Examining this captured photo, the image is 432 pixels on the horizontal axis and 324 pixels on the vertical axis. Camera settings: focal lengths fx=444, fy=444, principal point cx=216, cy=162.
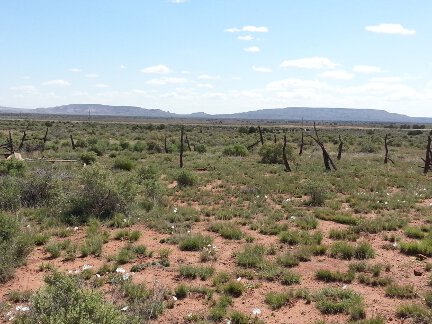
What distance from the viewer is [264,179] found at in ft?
72.4

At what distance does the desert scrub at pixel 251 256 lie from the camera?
10297 millimetres

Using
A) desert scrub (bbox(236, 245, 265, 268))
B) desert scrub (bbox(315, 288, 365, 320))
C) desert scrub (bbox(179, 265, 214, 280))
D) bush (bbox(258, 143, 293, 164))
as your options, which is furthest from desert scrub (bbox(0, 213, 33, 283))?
bush (bbox(258, 143, 293, 164))

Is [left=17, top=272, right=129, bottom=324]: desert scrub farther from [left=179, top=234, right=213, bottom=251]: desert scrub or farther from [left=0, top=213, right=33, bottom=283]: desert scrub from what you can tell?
[left=179, top=234, right=213, bottom=251]: desert scrub

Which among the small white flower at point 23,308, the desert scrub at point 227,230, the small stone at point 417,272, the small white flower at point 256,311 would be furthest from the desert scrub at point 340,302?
the small white flower at point 23,308

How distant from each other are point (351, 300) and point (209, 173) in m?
16.5

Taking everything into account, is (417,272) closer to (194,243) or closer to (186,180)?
(194,243)

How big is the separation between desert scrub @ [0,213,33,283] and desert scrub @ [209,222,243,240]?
5.11 metres

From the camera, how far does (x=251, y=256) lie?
10547 mm

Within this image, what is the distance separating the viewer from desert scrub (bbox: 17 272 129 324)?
5.23m

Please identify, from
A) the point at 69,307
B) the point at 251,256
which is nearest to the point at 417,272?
the point at 251,256

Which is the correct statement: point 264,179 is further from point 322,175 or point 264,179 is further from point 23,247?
point 23,247

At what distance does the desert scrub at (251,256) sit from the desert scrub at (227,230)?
4.23ft

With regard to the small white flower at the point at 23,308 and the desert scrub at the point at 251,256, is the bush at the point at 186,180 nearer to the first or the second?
the desert scrub at the point at 251,256

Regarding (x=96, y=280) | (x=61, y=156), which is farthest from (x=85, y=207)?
(x=61, y=156)
